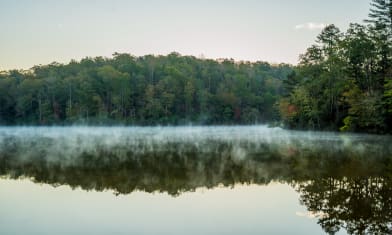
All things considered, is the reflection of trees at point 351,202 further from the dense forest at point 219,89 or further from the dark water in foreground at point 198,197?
the dense forest at point 219,89

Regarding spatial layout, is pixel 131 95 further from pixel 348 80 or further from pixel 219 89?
pixel 348 80

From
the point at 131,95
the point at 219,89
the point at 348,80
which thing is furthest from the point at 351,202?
the point at 219,89

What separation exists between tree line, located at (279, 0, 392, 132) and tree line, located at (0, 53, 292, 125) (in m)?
34.1

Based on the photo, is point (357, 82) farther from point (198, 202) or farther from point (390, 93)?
point (198, 202)

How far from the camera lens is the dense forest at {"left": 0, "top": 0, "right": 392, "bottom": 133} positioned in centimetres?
4006

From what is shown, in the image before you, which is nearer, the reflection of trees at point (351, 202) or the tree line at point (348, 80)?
the reflection of trees at point (351, 202)

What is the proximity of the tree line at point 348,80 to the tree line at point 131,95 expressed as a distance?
34102 mm

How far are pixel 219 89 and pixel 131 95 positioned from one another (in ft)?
71.3

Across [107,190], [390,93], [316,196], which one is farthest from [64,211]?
[390,93]

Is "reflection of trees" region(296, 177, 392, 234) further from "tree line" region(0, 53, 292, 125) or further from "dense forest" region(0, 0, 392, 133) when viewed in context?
"tree line" region(0, 53, 292, 125)

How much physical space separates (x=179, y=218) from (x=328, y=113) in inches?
1626

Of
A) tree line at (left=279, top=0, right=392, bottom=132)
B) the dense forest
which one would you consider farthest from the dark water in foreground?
the dense forest

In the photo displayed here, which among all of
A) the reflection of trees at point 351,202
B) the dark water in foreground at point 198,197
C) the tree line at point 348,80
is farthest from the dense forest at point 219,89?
the reflection of trees at point 351,202

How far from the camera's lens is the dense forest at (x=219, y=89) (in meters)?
40.1
